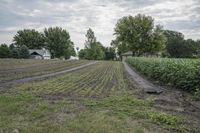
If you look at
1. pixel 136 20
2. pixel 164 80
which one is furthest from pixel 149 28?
pixel 164 80

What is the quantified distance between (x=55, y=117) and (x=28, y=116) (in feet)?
2.16

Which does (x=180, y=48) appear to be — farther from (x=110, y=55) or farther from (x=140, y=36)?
(x=110, y=55)

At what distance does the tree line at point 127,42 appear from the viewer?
6738 cm

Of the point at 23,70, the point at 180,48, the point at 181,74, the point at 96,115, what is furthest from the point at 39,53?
the point at 96,115

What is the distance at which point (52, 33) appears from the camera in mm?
104812

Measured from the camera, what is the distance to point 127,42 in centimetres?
6825

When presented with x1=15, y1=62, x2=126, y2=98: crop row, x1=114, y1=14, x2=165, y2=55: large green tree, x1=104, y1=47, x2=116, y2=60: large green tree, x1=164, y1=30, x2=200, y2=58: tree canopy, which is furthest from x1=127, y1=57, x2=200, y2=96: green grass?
x1=104, y1=47, x2=116, y2=60: large green tree

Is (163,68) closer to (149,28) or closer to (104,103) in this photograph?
(104,103)

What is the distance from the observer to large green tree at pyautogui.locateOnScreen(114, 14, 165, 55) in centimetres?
6688

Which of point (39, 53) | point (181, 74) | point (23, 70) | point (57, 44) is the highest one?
point (57, 44)

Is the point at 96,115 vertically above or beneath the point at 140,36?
beneath

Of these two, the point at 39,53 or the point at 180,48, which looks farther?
the point at 39,53

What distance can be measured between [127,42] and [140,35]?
11.8 feet

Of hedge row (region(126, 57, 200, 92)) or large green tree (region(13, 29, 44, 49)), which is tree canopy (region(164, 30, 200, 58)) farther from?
hedge row (region(126, 57, 200, 92))
